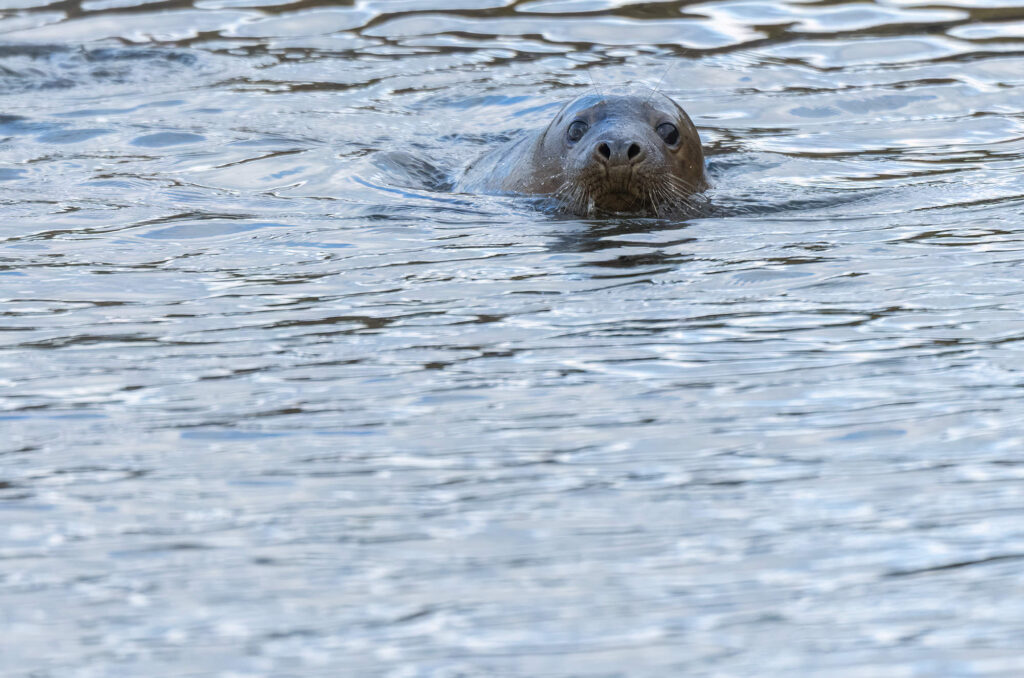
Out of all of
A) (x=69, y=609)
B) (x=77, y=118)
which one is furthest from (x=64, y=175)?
(x=69, y=609)

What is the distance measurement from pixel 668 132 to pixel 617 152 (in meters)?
0.64

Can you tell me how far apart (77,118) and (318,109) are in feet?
4.50

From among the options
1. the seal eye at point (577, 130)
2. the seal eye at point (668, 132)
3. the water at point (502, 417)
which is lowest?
the water at point (502, 417)

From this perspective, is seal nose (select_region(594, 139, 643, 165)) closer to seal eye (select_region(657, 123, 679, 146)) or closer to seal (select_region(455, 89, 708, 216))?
seal (select_region(455, 89, 708, 216))

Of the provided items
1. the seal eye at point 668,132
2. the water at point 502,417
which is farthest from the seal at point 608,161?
the water at point 502,417

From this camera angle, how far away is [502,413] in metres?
3.98

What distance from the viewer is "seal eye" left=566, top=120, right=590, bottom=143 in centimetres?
745

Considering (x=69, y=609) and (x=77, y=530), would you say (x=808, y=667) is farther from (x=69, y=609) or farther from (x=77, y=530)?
(x=77, y=530)

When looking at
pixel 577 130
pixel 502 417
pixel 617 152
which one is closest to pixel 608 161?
pixel 617 152

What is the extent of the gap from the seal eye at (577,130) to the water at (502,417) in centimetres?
41

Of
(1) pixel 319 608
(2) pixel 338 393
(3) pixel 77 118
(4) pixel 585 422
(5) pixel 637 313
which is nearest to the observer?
(1) pixel 319 608

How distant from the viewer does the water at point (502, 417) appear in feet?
9.25

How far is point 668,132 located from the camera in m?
7.43

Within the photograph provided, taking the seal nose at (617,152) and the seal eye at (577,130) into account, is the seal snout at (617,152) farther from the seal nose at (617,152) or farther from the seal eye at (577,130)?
the seal eye at (577,130)
